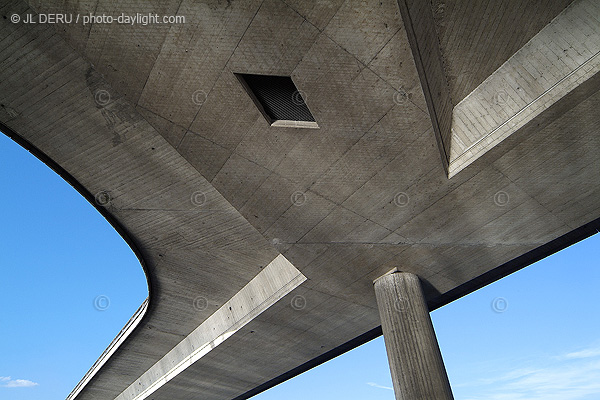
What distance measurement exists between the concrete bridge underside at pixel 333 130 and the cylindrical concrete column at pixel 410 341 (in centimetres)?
65

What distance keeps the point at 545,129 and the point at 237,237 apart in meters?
7.90

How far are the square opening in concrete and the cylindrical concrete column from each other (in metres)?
5.78

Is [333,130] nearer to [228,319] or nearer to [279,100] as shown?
[279,100]

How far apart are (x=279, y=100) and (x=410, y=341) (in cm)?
667

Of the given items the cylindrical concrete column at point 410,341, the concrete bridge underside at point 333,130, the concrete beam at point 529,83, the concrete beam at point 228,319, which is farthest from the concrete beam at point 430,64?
the concrete beam at point 228,319

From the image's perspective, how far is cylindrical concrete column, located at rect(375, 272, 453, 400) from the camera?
9.81 m

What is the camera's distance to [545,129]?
7.66 metres

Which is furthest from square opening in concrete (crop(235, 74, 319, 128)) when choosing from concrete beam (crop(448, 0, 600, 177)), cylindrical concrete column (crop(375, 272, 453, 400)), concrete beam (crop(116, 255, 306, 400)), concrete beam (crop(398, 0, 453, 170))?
cylindrical concrete column (crop(375, 272, 453, 400))

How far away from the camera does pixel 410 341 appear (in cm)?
1029

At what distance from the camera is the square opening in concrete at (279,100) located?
704 centimetres

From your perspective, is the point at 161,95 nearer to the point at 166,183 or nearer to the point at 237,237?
the point at 166,183

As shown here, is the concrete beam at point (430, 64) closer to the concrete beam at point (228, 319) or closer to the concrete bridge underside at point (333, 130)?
the concrete bridge underside at point (333, 130)

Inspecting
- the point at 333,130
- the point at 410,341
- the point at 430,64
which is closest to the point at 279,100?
the point at 333,130

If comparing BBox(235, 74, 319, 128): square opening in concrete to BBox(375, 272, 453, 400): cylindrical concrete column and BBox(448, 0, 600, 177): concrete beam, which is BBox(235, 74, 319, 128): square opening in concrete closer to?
BBox(448, 0, 600, 177): concrete beam
